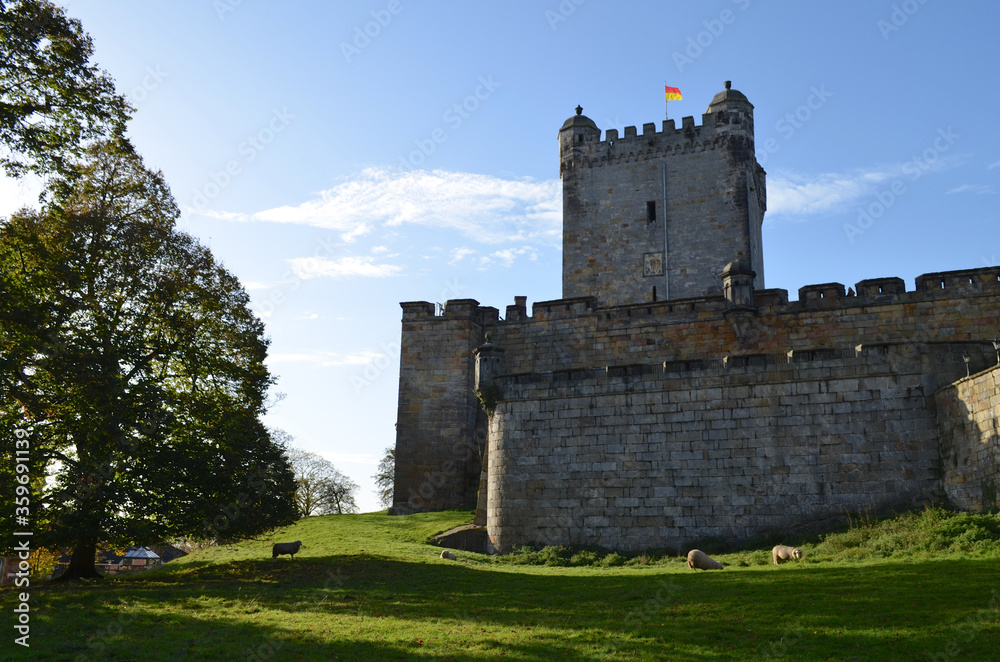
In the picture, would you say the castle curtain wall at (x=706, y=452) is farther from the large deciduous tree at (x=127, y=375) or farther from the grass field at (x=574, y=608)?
the large deciduous tree at (x=127, y=375)

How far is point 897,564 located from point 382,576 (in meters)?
9.97

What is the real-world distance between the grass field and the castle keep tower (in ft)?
59.2

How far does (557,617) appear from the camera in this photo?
12.3m

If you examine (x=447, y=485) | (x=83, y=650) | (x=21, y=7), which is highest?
(x=21, y=7)

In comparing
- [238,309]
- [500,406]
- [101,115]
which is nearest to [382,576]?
[500,406]

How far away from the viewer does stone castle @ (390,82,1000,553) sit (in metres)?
18.0

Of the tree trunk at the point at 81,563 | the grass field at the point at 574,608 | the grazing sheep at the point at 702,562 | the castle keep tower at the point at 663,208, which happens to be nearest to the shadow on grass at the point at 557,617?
the grass field at the point at 574,608

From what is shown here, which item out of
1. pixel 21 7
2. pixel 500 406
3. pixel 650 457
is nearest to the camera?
pixel 21 7

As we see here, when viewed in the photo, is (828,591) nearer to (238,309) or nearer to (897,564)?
(897,564)

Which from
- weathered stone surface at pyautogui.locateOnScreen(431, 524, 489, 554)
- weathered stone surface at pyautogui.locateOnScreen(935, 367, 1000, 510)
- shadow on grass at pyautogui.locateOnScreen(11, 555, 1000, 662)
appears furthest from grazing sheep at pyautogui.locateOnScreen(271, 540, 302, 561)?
weathered stone surface at pyautogui.locateOnScreen(935, 367, 1000, 510)

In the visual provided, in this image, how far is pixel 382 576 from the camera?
56.3 feet

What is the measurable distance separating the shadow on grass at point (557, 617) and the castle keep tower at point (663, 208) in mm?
20283

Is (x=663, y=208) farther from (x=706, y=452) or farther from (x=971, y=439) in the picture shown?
(x=971, y=439)

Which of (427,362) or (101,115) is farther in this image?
(427,362)
